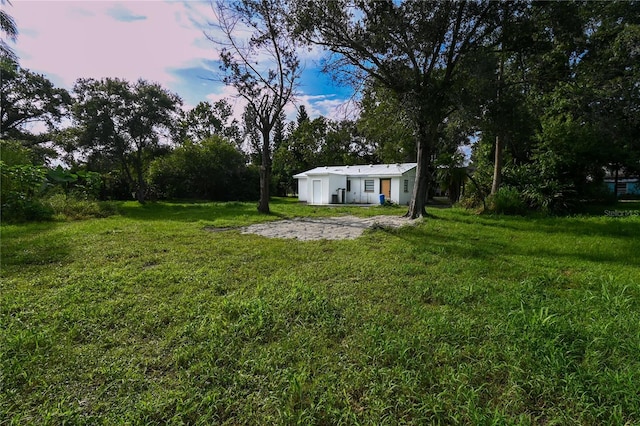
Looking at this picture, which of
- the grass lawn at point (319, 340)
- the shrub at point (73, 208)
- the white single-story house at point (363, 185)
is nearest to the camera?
the grass lawn at point (319, 340)

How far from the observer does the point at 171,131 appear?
18047mm

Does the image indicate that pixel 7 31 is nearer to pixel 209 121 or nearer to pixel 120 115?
pixel 120 115

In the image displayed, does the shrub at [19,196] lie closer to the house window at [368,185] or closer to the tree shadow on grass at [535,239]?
the tree shadow on grass at [535,239]

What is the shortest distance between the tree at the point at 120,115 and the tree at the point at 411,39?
11.8 m

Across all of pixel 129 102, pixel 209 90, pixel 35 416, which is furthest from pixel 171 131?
pixel 35 416

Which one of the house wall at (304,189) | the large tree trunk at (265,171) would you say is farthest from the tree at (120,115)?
the house wall at (304,189)

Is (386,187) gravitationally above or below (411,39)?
below

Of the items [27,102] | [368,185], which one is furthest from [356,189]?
[27,102]

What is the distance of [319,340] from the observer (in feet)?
8.10

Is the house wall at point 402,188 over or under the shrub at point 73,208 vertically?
over

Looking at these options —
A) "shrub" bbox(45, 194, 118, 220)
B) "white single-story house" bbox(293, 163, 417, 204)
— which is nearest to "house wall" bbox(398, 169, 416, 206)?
"white single-story house" bbox(293, 163, 417, 204)

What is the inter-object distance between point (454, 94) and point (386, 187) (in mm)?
11293

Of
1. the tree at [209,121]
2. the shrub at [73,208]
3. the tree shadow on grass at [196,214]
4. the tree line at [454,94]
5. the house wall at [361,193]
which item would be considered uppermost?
the tree at [209,121]

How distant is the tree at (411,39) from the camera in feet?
25.4
